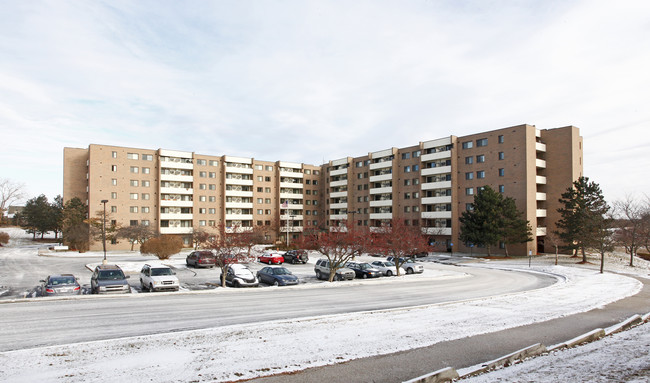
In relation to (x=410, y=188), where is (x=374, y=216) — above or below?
below

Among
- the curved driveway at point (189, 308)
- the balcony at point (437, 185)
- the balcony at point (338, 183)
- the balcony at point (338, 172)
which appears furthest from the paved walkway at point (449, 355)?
the balcony at point (338, 172)

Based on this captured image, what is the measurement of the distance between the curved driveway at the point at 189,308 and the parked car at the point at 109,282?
213 centimetres

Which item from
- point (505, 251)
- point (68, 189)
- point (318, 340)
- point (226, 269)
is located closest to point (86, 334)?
point (318, 340)

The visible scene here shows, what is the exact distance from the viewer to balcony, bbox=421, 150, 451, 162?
210 ft

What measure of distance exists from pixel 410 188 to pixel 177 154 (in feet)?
142

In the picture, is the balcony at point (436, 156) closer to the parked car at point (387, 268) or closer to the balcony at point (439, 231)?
the balcony at point (439, 231)

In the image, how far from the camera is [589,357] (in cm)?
954

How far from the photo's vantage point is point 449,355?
1022cm

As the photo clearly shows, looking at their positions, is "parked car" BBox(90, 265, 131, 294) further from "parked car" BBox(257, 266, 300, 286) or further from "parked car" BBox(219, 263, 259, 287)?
"parked car" BBox(257, 266, 300, 286)

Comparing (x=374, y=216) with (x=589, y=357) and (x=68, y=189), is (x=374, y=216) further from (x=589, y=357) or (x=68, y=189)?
(x=589, y=357)

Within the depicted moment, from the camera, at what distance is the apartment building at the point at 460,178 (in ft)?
179

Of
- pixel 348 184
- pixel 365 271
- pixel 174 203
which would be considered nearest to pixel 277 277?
pixel 365 271

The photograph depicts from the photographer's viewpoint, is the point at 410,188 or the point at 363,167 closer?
the point at 410,188

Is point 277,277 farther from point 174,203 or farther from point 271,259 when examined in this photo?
point 174,203
